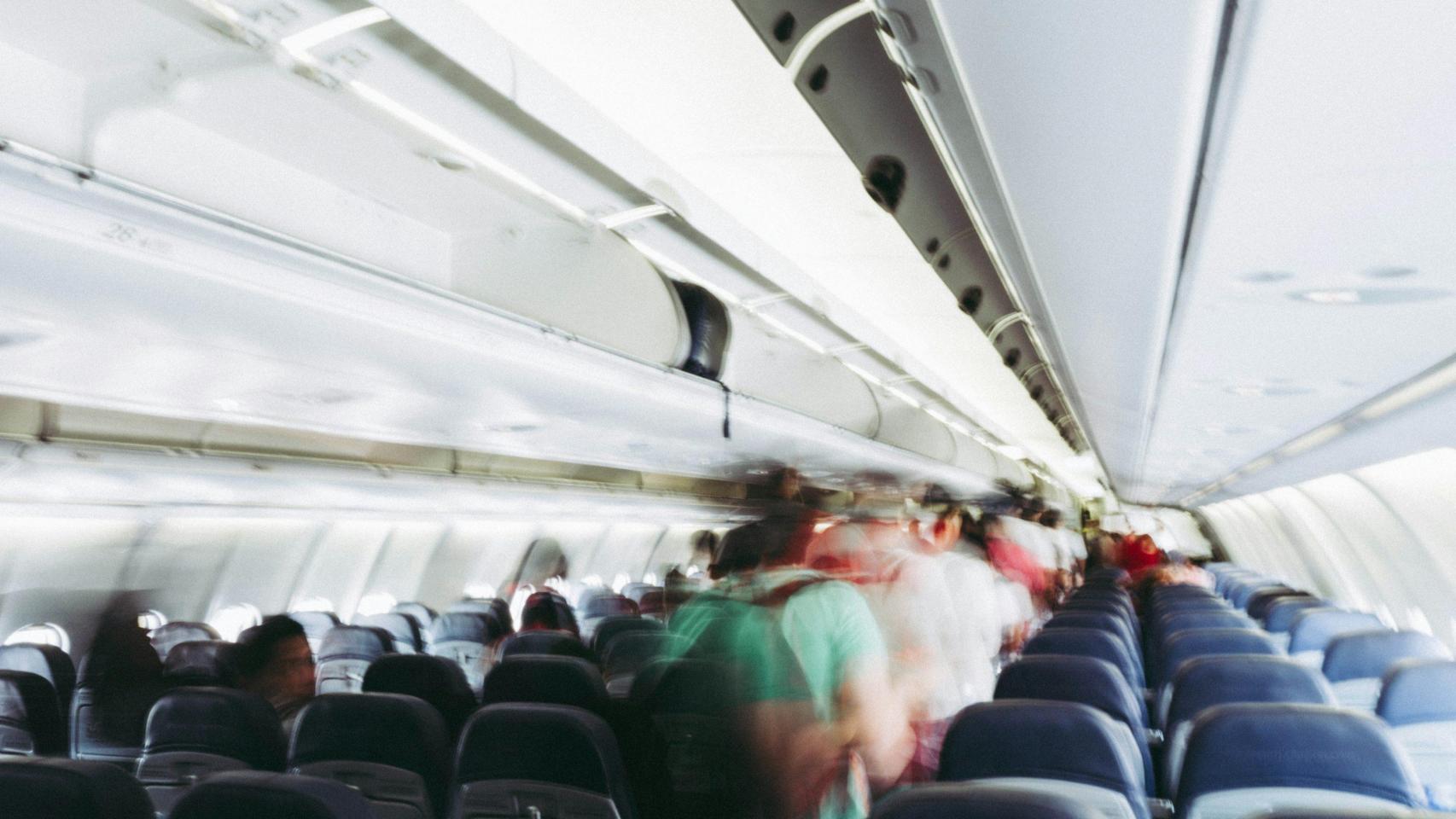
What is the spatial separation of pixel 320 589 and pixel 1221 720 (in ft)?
35.6

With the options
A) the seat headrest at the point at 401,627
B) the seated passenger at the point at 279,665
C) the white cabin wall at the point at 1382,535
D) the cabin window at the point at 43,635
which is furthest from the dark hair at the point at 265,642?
the white cabin wall at the point at 1382,535

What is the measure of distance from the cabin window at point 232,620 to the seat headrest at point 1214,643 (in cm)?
922

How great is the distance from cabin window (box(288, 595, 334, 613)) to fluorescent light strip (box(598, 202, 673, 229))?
9814 mm

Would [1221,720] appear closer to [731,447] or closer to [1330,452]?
[731,447]

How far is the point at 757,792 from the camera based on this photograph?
303 centimetres

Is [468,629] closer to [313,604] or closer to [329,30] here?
[313,604]

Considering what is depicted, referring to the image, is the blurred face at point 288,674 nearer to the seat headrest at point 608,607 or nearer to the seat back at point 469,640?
the seat back at point 469,640

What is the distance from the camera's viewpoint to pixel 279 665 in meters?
5.23

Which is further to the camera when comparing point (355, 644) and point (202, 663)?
point (355, 644)

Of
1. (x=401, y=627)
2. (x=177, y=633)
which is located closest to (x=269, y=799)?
(x=401, y=627)

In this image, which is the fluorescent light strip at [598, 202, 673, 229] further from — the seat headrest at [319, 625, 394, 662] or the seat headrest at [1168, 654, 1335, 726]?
the seat headrest at [319, 625, 394, 662]

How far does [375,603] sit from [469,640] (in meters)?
4.75

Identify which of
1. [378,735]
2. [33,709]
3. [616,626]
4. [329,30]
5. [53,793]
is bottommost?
[33,709]

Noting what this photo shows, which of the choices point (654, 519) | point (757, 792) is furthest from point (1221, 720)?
point (654, 519)
